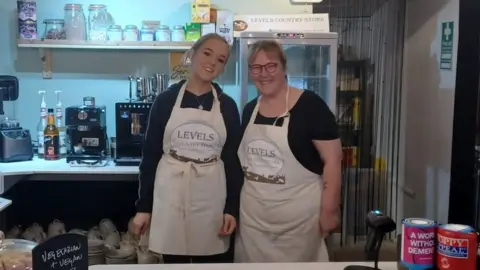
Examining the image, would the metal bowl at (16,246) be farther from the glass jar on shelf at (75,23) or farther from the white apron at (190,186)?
the glass jar on shelf at (75,23)

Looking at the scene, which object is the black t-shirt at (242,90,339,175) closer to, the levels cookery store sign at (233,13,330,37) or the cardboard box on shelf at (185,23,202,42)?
the levels cookery store sign at (233,13,330,37)

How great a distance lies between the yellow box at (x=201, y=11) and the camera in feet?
11.5

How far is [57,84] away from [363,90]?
2.12m

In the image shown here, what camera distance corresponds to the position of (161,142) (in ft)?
8.09

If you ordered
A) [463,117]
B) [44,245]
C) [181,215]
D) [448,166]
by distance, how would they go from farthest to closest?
[448,166], [463,117], [181,215], [44,245]

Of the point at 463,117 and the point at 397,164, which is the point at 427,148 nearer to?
the point at 397,164

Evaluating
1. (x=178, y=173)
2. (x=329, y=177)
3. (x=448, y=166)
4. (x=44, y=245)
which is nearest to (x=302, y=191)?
(x=329, y=177)

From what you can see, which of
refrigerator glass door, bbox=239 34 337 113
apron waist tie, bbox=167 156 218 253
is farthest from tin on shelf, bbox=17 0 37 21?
apron waist tie, bbox=167 156 218 253

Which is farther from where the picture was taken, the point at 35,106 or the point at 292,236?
the point at 35,106

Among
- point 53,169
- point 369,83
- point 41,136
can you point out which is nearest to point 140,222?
point 53,169

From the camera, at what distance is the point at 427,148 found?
13.1 feet

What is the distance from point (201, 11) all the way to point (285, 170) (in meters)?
1.53

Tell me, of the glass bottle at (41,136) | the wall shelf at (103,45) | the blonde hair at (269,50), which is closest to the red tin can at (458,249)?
the blonde hair at (269,50)

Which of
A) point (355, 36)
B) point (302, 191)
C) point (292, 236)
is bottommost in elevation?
point (292, 236)
